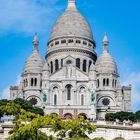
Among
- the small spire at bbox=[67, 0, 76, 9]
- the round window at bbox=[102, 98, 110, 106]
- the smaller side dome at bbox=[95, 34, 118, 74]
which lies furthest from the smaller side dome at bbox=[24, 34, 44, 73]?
the small spire at bbox=[67, 0, 76, 9]

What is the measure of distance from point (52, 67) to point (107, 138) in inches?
2745

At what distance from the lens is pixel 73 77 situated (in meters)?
128

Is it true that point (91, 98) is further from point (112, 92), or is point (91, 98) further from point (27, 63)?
point (27, 63)

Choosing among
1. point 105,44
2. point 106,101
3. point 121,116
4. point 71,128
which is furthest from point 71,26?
point 71,128

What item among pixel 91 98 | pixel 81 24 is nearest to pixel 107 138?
pixel 91 98

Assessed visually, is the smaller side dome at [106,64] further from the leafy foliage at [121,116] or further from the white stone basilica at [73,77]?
the leafy foliage at [121,116]

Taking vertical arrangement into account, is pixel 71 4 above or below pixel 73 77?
above

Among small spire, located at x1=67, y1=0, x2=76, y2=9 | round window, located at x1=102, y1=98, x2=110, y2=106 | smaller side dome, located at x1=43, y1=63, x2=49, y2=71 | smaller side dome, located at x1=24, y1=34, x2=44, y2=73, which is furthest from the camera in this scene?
small spire, located at x1=67, y1=0, x2=76, y2=9

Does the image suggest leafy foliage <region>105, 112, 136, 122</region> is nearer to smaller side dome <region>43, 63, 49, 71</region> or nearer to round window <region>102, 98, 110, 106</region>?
round window <region>102, 98, 110, 106</region>

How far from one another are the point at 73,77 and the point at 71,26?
1714cm

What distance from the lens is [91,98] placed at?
125m

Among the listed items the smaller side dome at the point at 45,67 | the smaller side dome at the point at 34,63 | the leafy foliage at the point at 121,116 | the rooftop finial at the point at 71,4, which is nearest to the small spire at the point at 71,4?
the rooftop finial at the point at 71,4

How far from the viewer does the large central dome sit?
140 metres

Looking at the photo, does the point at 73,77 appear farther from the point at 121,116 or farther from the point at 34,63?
the point at 121,116
